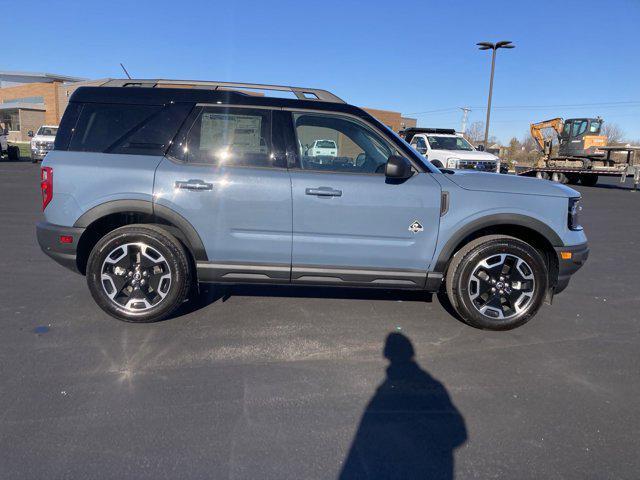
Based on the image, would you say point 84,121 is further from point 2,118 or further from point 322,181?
point 2,118

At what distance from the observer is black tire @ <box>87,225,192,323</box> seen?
394 cm

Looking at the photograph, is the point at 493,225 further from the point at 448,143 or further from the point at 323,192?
the point at 448,143

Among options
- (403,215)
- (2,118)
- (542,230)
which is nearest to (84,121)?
(403,215)

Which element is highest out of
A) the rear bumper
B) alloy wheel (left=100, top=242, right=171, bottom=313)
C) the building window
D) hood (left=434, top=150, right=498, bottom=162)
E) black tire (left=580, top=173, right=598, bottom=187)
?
the building window

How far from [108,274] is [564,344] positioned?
4.04 meters

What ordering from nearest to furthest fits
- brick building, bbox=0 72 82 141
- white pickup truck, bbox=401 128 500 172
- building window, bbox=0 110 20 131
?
white pickup truck, bbox=401 128 500 172
brick building, bbox=0 72 82 141
building window, bbox=0 110 20 131

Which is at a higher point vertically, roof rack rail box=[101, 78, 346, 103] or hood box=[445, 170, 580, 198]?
roof rack rail box=[101, 78, 346, 103]

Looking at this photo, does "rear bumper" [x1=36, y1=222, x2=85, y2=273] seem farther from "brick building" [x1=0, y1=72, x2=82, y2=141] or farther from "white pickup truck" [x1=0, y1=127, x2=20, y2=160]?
"brick building" [x1=0, y1=72, x2=82, y2=141]

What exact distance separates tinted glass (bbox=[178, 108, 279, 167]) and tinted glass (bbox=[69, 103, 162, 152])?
1.46 feet

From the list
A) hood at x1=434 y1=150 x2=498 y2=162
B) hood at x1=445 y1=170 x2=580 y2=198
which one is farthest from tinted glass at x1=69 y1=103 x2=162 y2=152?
hood at x1=434 y1=150 x2=498 y2=162

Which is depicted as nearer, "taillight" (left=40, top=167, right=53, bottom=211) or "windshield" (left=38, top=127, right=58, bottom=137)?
"taillight" (left=40, top=167, right=53, bottom=211)

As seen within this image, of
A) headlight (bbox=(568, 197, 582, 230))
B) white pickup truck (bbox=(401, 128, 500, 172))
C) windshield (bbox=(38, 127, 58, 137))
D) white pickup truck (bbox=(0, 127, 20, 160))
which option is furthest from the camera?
white pickup truck (bbox=(0, 127, 20, 160))

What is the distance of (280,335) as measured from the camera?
393 centimetres

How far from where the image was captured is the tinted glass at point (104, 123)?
400 centimetres
